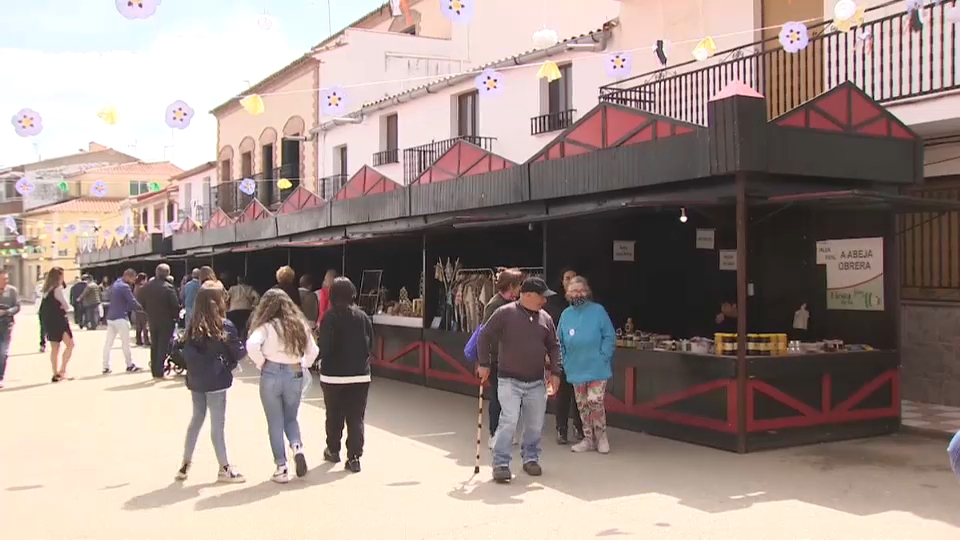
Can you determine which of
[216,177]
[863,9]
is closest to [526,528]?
[863,9]

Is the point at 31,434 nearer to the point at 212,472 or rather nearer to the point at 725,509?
the point at 212,472

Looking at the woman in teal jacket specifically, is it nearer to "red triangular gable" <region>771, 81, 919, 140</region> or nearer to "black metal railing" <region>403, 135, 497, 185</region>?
"red triangular gable" <region>771, 81, 919, 140</region>

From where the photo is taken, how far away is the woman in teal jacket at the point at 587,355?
8094mm

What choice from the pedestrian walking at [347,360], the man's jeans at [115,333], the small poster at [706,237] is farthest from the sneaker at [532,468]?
the man's jeans at [115,333]

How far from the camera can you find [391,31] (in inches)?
1121

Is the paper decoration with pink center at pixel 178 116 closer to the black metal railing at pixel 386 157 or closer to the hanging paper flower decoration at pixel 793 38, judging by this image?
the hanging paper flower decoration at pixel 793 38

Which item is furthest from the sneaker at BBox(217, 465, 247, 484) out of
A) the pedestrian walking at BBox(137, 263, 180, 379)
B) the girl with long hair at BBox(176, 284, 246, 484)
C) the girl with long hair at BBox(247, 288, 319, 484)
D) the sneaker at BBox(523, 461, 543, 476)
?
the pedestrian walking at BBox(137, 263, 180, 379)

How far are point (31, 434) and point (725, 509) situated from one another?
710 centimetres

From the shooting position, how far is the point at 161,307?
13273 millimetres

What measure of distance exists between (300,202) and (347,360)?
13175mm

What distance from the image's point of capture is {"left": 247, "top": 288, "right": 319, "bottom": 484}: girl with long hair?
697 centimetres

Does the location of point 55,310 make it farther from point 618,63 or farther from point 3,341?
point 618,63

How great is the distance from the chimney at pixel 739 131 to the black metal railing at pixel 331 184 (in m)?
17.9

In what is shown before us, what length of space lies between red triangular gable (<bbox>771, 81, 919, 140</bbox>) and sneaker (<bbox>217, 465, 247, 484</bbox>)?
5841 mm
